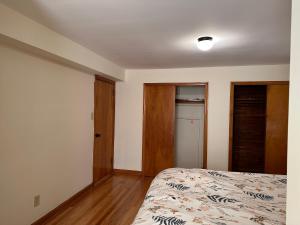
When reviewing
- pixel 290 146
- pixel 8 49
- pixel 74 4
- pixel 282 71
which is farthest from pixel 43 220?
pixel 282 71

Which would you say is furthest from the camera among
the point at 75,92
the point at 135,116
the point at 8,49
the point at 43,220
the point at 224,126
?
the point at 135,116

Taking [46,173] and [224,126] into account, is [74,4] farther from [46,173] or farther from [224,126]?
[224,126]

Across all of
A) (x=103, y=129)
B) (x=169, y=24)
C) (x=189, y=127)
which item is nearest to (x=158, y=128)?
(x=189, y=127)

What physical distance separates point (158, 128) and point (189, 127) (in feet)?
2.74

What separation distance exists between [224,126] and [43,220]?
3.29 m

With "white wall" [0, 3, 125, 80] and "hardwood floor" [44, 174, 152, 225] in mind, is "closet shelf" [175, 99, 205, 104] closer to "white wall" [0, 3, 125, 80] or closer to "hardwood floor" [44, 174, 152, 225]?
→ "hardwood floor" [44, 174, 152, 225]

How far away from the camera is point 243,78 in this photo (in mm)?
4051

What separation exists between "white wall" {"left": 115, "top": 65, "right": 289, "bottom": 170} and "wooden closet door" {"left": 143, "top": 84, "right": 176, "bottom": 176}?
0.13 metres

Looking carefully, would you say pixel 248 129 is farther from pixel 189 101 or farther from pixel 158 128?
pixel 158 128

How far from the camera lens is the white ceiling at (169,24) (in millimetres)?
1769

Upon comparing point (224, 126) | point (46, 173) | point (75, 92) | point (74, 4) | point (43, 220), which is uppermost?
point (74, 4)

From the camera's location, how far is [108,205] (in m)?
3.15

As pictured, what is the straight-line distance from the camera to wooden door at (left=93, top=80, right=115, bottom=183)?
3.97 m

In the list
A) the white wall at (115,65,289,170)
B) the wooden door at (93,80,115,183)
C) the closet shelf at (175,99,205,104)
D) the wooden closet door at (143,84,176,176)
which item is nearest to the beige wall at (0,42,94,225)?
the wooden door at (93,80,115,183)
